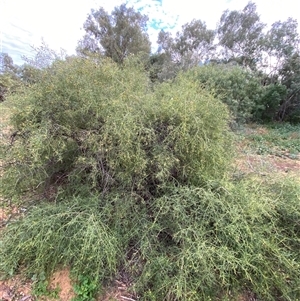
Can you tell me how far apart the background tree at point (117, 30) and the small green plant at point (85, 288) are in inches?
462

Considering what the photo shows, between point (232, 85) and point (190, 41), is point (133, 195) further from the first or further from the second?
point (190, 41)

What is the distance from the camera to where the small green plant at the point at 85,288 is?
166 centimetres

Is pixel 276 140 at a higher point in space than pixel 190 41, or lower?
lower

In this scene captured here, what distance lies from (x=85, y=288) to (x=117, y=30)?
12790 mm

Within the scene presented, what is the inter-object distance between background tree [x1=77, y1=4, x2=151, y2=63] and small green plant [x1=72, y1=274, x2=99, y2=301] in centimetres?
1173

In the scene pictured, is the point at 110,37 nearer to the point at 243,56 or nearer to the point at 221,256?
the point at 243,56

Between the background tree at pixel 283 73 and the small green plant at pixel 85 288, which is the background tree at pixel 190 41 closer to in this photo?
the background tree at pixel 283 73

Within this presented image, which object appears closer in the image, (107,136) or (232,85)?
(107,136)

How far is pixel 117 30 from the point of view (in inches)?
453

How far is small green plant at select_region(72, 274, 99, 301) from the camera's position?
1663mm

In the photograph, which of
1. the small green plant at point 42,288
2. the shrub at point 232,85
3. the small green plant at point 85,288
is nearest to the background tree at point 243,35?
the shrub at point 232,85

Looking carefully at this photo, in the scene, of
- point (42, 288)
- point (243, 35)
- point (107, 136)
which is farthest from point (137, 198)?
point (243, 35)

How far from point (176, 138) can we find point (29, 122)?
1497mm

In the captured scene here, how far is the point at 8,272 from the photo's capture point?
179 cm
